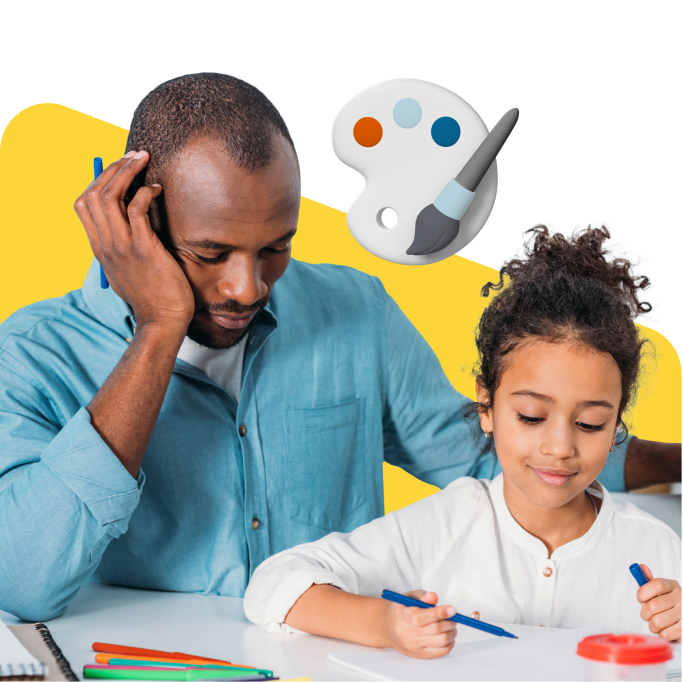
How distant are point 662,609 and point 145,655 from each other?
1.66 ft

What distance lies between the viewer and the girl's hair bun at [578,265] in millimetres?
1074

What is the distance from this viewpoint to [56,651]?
81cm

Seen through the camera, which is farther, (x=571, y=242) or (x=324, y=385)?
(x=324, y=385)

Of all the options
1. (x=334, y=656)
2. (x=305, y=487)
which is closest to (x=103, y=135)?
(x=305, y=487)

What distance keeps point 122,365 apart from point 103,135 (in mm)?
640

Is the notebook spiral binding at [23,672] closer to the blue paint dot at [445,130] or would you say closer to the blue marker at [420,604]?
the blue marker at [420,604]

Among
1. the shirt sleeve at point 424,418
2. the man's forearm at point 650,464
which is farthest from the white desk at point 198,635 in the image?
the man's forearm at point 650,464

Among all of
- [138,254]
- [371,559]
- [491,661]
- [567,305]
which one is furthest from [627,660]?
[138,254]

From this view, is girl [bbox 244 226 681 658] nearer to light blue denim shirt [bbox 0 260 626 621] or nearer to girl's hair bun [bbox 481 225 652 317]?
girl's hair bun [bbox 481 225 652 317]

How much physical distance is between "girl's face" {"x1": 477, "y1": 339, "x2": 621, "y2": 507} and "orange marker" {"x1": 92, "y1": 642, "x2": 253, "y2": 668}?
401 millimetres

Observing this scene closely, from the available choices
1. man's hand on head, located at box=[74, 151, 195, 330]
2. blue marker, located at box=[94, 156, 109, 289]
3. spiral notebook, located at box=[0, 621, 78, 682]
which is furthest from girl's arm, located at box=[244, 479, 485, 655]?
blue marker, located at box=[94, 156, 109, 289]

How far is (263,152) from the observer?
1055 mm

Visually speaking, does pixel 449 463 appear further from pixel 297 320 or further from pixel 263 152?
pixel 263 152

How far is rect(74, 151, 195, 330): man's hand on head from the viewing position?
1.03m
